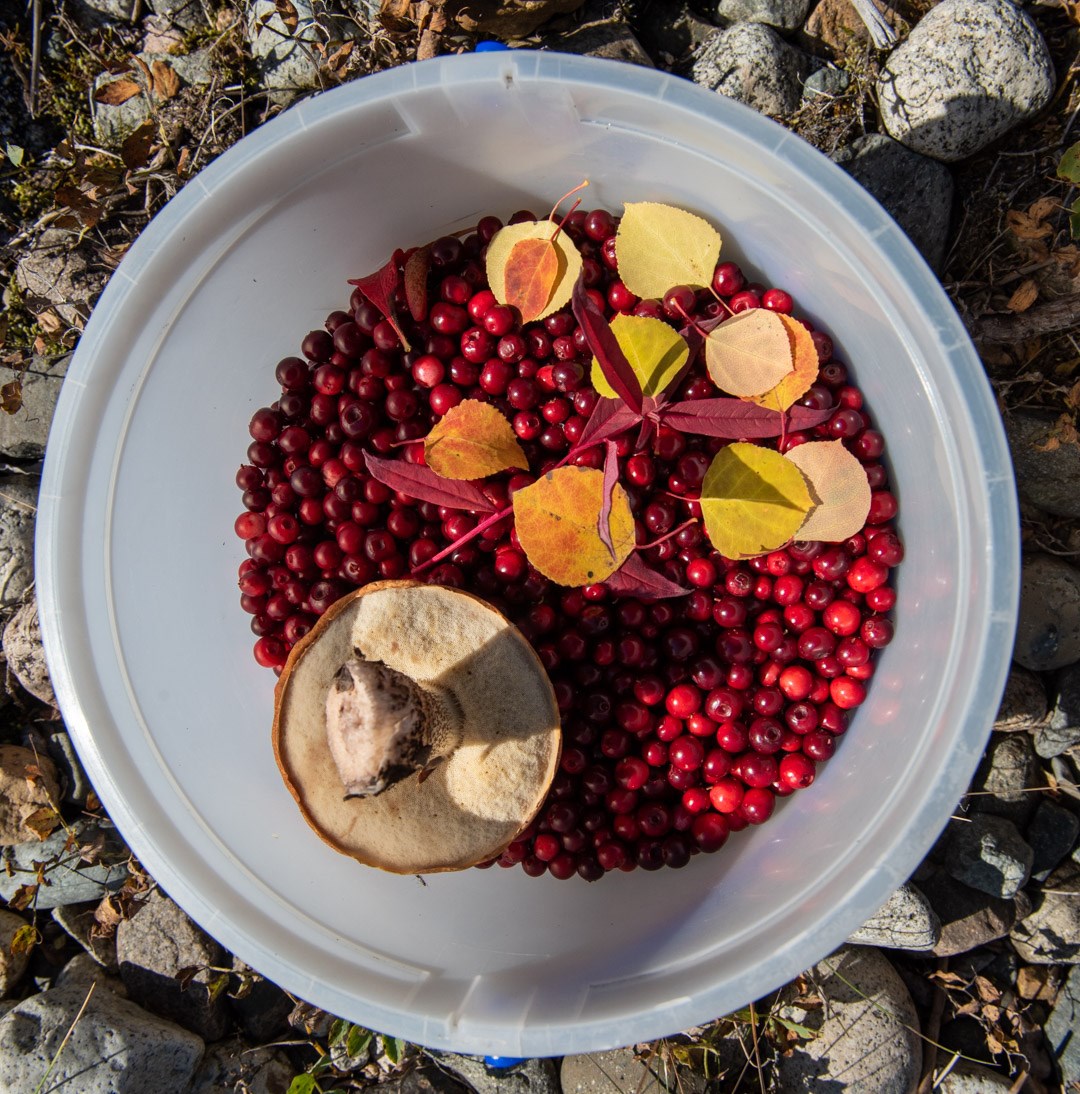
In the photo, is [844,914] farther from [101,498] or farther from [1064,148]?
[1064,148]

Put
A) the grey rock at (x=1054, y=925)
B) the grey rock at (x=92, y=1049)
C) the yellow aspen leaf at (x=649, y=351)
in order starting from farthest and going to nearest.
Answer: the grey rock at (x=1054, y=925)
the grey rock at (x=92, y=1049)
the yellow aspen leaf at (x=649, y=351)

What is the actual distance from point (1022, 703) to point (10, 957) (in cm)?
343

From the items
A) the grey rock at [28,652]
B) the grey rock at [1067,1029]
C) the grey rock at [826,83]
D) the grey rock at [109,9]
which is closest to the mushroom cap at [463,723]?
the grey rock at [28,652]

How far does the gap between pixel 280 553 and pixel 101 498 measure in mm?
507

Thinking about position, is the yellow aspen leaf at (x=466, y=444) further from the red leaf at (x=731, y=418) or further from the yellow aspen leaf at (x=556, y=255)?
the red leaf at (x=731, y=418)

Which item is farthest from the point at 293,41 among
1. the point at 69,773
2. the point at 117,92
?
the point at 69,773

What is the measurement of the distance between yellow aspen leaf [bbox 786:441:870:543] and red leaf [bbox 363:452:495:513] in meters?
0.86

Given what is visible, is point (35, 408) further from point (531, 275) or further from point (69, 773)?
point (531, 275)

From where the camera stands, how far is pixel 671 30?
10.5 feet

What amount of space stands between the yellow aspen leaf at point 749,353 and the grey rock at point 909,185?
68 centimetres

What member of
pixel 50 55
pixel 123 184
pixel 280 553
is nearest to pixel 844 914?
pixel 280 553

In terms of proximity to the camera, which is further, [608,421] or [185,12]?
[185,12]

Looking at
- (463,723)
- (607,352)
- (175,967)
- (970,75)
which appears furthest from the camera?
(175,967)

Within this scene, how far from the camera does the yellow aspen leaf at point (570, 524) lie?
2.50 metres
